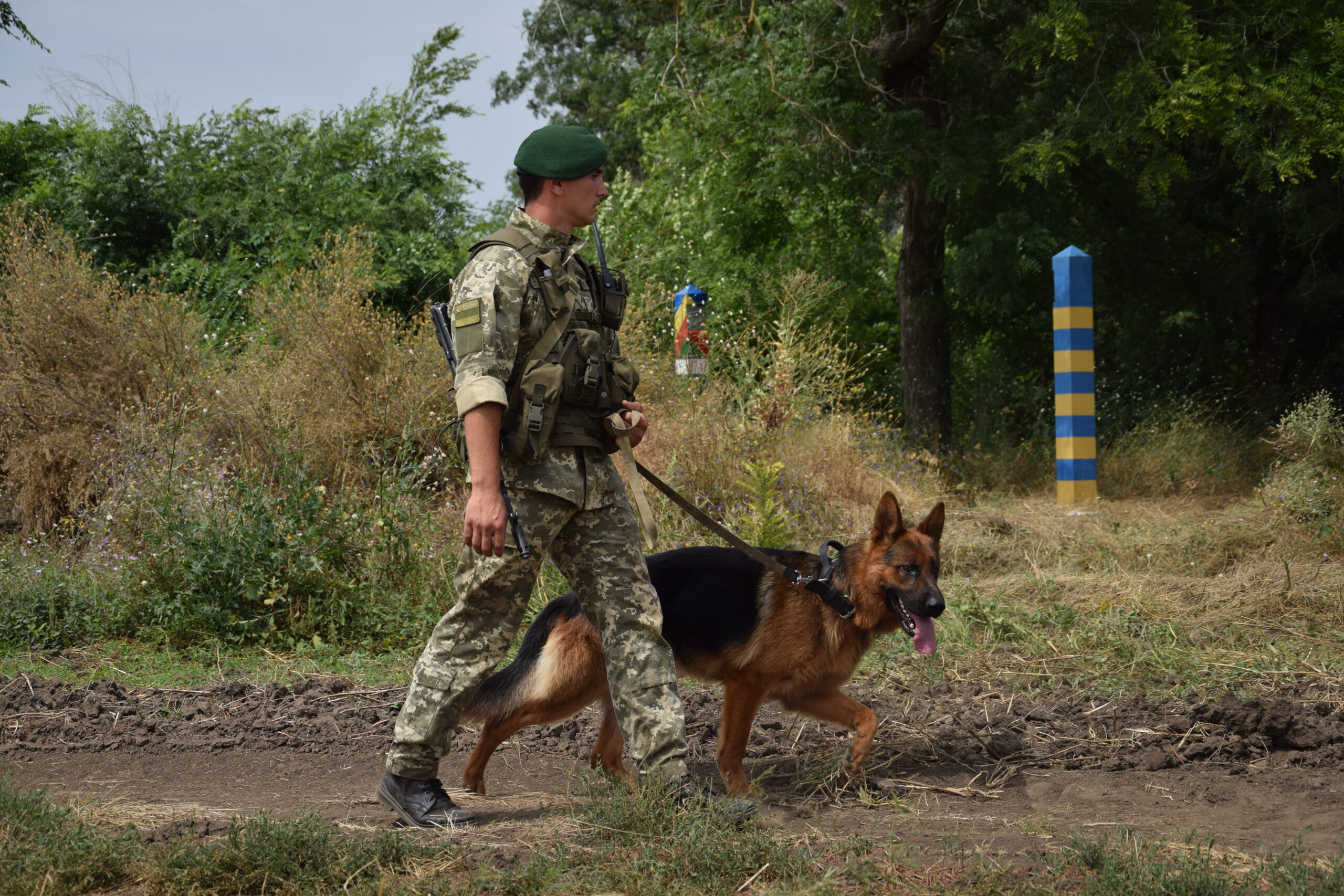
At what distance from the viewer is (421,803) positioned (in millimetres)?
3775

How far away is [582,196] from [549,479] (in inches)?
37.9

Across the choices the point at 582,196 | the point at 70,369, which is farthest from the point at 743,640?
the point at 70,369

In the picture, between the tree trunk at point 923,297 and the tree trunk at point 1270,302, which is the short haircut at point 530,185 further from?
the tree trunk at point 1270,302

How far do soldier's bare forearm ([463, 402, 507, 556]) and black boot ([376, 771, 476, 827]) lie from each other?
3.09 ft

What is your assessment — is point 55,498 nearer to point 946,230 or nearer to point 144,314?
point 144,314

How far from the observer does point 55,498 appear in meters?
8.95

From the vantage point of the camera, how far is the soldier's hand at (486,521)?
3348 mm

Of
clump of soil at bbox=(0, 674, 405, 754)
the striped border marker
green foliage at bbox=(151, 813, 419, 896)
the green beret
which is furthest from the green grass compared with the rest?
the striped border marker

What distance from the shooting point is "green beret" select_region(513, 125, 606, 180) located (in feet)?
12.1

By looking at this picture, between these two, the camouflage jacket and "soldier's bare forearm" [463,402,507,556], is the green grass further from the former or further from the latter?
the camouflage jacket

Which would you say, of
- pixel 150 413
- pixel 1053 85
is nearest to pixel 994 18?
pixel 1053 85

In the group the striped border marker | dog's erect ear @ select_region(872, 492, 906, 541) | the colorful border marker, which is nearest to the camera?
dog's erect ear @ select_region(872, 492, 906, 541)

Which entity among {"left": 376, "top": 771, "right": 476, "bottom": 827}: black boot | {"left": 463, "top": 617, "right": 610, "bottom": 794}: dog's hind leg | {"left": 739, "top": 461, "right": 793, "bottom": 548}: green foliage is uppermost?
{"left": 739, "top": 461, "right": 793, "bottom": 548}: green foliage

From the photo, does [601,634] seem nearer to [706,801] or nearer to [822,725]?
[706,801]
